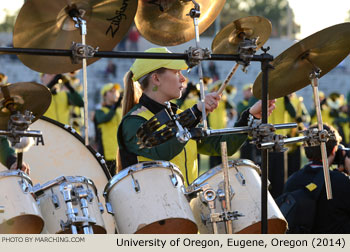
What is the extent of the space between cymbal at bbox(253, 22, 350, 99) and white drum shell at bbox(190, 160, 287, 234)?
1.67 ft

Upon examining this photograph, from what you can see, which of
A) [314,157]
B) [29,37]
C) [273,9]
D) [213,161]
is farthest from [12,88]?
[273,9]

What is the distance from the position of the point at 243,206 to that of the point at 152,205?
50cm

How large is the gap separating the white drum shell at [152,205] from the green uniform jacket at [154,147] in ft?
0.74

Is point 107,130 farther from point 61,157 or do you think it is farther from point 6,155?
point 6,155

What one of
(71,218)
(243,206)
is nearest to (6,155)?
(71,218)

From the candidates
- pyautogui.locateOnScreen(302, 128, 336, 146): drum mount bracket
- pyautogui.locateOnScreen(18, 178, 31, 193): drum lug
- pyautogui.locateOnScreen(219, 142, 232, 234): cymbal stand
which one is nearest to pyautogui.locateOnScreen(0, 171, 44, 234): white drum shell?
pyautogui.locateOnScreen(18, 178, 31, 193): drum lug

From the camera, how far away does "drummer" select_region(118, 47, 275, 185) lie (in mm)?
4145

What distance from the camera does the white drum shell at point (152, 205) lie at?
3.63 metres

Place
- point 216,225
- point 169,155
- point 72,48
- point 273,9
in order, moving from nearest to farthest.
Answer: point 72,48 → point 216,225 → point 169,155 → point 273,9

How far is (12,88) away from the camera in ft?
11.7

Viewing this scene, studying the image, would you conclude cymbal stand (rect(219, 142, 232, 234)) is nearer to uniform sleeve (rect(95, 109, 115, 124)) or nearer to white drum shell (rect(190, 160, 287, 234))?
white drum shell (rect(190, 160, 287, 234))

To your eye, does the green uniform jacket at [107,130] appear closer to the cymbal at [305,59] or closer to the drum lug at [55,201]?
the cymbal at [305,59]
